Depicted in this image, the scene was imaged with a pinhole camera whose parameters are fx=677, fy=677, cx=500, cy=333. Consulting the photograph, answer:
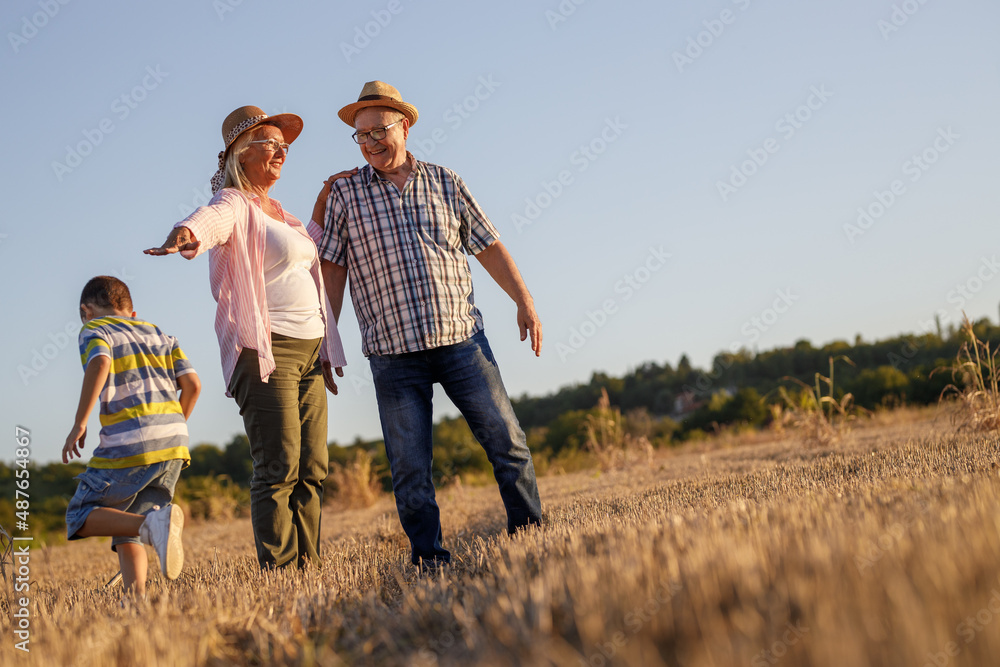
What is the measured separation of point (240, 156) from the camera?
3.67 metres

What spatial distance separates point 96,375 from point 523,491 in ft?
7.24

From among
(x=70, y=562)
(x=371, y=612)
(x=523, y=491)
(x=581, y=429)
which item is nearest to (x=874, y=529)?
(x=371, y=612)

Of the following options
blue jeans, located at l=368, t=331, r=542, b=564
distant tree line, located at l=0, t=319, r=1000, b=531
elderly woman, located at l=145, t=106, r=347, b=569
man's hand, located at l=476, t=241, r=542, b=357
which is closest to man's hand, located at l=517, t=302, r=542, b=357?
man's hand, located at l=476, t=241, r=542, b=357

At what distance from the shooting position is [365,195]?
12.2ft

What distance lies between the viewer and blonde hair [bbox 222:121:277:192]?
3627 millimetres

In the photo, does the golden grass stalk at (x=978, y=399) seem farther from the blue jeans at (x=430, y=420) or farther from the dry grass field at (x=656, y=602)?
the blue jeans at (x=430, y=420)

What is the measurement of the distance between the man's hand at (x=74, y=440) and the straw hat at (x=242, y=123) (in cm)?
146

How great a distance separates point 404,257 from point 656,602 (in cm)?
250

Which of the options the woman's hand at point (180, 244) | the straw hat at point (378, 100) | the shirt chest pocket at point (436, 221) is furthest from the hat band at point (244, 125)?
the shirt chest pocket at point (436, 221)

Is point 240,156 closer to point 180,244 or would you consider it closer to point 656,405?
point 180,244

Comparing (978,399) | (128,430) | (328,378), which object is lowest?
(978,399)

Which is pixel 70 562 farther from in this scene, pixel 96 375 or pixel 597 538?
pixel 597 538

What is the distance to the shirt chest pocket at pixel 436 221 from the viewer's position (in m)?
3.71

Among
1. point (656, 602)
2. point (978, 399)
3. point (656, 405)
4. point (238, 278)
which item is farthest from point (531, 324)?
point (656, 405)
